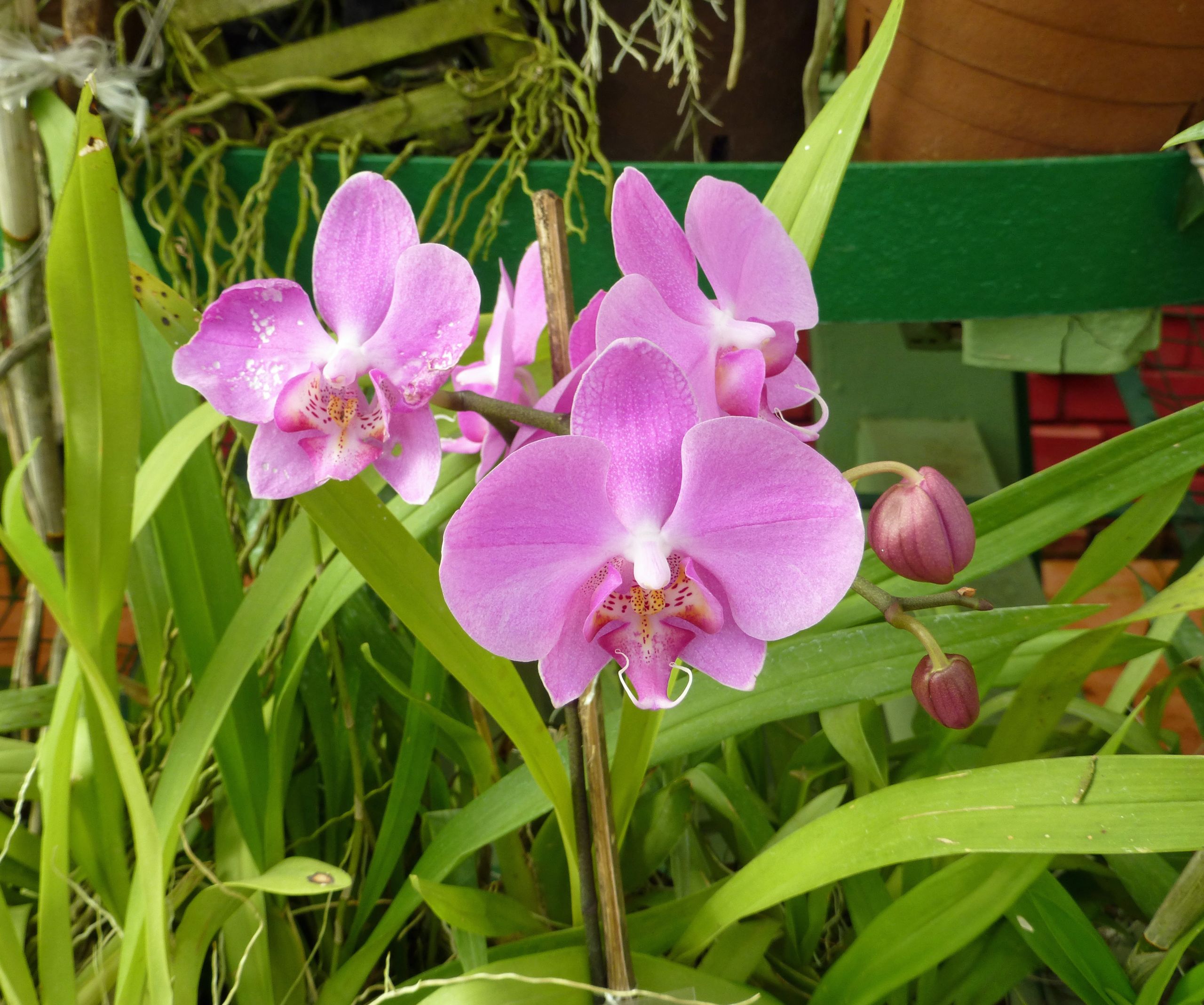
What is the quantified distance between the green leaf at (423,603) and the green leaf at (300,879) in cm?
10

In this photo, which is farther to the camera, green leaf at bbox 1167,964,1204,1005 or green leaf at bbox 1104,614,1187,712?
green leaf at bbox 1104,614,1187,712

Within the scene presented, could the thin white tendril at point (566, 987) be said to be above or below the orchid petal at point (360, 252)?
below

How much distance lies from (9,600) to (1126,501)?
3.36 ft

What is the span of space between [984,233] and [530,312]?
1.66ft

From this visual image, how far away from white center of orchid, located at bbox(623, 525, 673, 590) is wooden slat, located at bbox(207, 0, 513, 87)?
0.70 meters

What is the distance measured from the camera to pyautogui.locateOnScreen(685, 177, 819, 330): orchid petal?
0.33m

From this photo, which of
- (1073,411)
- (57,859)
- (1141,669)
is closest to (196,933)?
(57,859)

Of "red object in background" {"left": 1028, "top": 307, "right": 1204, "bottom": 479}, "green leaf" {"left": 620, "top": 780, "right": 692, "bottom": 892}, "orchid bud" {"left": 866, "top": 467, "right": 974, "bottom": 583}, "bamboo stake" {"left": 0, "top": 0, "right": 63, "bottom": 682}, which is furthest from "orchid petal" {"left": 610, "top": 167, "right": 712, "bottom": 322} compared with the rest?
"red object in background" {"left": 1028, "top": 307, "right": 1204, "bottom": 479}

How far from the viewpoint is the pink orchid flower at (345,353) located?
34 cm

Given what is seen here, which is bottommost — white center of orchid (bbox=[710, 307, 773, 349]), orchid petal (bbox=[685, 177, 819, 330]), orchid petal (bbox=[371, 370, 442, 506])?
orchid petal (bbox=[371, 370, 442, 506])

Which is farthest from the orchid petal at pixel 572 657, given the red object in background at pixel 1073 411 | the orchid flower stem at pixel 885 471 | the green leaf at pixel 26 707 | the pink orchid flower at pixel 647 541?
the red object in background at pixel 1073 411

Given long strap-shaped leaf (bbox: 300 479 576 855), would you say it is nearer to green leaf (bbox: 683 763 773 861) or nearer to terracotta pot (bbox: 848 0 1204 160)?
green leaf (bbox: 683 763 773 861)

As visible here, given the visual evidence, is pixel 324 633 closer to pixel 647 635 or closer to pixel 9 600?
pixel 647 635

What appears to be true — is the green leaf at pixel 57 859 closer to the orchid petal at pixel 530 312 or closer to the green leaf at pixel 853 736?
the orchid petal at pixel 530 312
